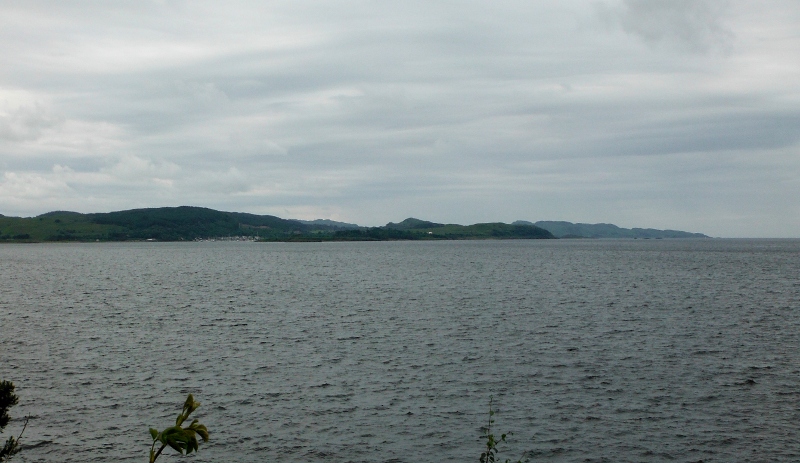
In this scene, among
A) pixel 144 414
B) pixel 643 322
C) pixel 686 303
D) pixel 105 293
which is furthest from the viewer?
pixel 105 293

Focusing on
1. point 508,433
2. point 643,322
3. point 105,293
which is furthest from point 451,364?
point 105,293

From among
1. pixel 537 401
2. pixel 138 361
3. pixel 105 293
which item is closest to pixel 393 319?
pixel 138 361

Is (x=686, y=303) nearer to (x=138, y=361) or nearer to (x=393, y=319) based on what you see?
(x=393, y=319)

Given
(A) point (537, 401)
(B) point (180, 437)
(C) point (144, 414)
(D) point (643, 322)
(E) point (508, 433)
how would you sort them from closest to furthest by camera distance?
(B) point (180, 437) → (E) point (508, 433) → (C) point (144, 414) → (A) point (537, 401) → (D) point (643, 322)

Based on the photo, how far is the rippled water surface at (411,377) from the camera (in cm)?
2580

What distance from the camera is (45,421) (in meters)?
27.9

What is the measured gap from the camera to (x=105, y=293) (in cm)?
8512

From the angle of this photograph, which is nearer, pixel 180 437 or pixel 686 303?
pixel 180 437

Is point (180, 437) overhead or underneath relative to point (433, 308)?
overhead

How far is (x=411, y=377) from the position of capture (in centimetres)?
3578

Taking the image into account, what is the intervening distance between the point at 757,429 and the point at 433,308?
41.3m

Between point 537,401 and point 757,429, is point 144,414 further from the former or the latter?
point 757,429

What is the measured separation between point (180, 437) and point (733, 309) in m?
68.0

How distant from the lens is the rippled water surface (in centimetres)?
2580
